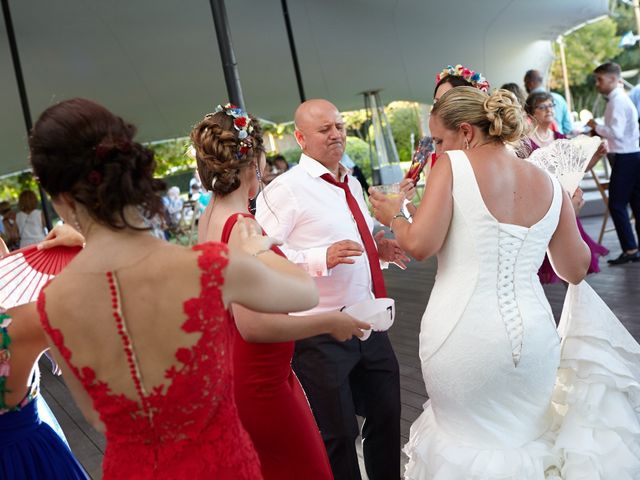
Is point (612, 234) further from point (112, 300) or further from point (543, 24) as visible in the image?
point (112, 300)

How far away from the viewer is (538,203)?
6.38ft

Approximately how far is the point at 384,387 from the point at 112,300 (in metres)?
1.56

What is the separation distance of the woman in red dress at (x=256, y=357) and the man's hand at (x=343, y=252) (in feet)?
1.39

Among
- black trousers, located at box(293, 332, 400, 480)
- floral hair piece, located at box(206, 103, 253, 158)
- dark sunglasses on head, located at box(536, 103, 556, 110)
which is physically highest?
floral hair piece, located at box(206, 103, 253, 158)

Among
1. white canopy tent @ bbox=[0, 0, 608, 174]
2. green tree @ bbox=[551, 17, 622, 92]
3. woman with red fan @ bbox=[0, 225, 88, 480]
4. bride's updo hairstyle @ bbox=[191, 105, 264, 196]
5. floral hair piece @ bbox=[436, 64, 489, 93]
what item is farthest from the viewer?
green tree @ bbox=[551, 17, 622, 92]

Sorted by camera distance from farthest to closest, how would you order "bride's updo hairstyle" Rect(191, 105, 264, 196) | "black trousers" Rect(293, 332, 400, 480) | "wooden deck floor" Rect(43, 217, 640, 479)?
"wooden deck floor" Rect(43, 217, 640, 479) < "black trousers" Rect(293, 332, 400, 480) < "bride's updo hairstyle" Rect(191, 105, 264, 196)

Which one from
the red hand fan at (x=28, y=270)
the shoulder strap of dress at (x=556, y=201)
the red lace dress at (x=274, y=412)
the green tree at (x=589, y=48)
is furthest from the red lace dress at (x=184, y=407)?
the green tree at (x=589, y=48)

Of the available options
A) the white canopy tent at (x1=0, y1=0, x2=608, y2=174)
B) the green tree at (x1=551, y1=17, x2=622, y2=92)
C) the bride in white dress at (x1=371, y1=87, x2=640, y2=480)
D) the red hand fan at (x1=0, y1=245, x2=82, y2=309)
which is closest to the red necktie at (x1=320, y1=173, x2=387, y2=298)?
the bride in white dress at (x1=371, y1=87, x2=640, y2=480)

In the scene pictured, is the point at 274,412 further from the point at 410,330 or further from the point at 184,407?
the point at 410,330

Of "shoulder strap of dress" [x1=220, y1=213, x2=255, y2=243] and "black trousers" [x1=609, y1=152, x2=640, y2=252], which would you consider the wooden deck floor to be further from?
"shoulder strap of dress" [x1=220, y1=213, x2=255, y2=243]

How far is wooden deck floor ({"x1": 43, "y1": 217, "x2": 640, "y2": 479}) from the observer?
3797mm

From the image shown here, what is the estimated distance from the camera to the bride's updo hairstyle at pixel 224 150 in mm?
2006

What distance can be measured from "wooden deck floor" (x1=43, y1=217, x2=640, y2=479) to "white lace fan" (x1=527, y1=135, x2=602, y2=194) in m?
1.51

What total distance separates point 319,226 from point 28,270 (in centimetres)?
122
